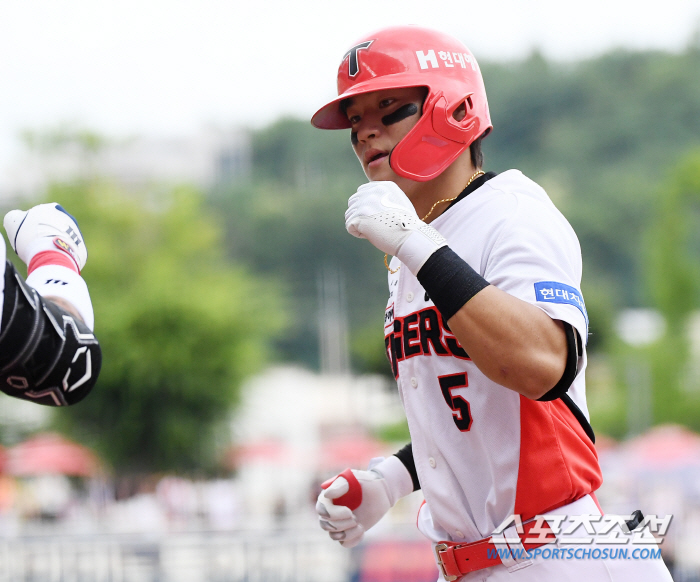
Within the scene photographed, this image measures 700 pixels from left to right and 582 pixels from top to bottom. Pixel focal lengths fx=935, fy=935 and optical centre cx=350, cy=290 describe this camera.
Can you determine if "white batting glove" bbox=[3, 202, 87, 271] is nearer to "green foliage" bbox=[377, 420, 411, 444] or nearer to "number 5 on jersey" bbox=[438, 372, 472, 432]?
"number 5 on jersey" bbox=[438, 372, 472, 432]

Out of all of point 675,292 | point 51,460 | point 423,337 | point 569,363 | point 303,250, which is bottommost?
point 303,250

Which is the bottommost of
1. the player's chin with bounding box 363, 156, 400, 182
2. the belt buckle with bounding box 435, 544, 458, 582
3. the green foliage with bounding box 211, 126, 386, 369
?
the green foliage with bounding box 211, 126, 386, 369

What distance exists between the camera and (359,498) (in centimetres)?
389

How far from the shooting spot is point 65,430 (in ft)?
87.0

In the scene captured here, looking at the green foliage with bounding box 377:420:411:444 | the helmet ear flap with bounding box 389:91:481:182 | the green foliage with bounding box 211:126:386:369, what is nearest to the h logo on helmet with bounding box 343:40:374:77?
the helmet ear flap with bounding box 389:91:481:182

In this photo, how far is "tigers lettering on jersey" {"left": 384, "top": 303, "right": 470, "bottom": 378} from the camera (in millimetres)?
3172

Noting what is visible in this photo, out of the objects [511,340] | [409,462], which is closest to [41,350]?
[511,340]

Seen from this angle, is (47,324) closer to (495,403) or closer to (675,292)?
(495,403)

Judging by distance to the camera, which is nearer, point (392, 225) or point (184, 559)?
point (392, 225)

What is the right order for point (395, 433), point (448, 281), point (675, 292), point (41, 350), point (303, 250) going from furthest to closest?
point (303, 250), point (395, 433), point (675, 292), point (448, 281), point (41, 350)

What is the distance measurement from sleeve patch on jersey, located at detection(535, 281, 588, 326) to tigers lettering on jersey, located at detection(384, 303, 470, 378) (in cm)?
37

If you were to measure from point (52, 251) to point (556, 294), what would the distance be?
166cm

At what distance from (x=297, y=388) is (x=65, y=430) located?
38.3m

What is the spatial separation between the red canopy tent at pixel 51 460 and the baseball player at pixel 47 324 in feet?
64.7
